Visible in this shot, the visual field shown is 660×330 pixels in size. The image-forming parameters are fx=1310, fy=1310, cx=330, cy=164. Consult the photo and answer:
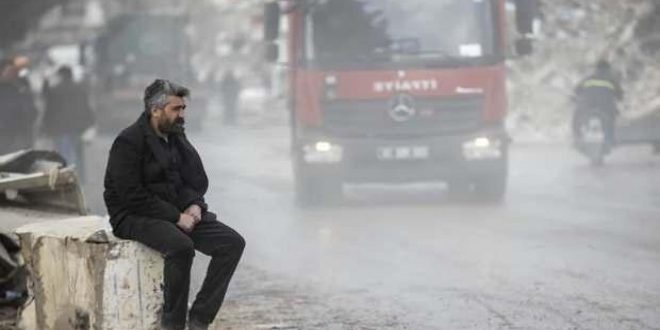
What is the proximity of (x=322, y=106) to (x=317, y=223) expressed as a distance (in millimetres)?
1605

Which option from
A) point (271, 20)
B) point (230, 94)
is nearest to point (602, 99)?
point (271, 20)

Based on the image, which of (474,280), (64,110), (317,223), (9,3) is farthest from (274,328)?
(9,3)

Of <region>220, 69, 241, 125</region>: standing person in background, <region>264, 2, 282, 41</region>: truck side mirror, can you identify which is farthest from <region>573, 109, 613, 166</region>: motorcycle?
<region>220, 69, 241, 125</region>: standing person in background

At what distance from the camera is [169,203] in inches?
254

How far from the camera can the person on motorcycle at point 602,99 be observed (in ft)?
64.0

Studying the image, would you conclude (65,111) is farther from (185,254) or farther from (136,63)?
(136,63)

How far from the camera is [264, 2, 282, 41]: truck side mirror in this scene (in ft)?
48.2

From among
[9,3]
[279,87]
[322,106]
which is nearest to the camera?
[322,106]

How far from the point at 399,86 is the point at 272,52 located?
1911 millimetres

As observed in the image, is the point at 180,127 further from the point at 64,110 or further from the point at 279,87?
the point at 279,87

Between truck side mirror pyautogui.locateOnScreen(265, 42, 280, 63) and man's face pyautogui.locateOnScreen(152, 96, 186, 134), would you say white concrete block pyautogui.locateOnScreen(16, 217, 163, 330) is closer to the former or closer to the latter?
man's face pyautogui.locateOnScreen(152, 96, 186, 134)

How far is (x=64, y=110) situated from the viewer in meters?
17.2

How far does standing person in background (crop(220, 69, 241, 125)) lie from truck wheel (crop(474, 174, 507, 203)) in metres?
22.2

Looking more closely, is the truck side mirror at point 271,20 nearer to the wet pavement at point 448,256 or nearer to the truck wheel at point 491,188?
the wet pavement at point 448,256
